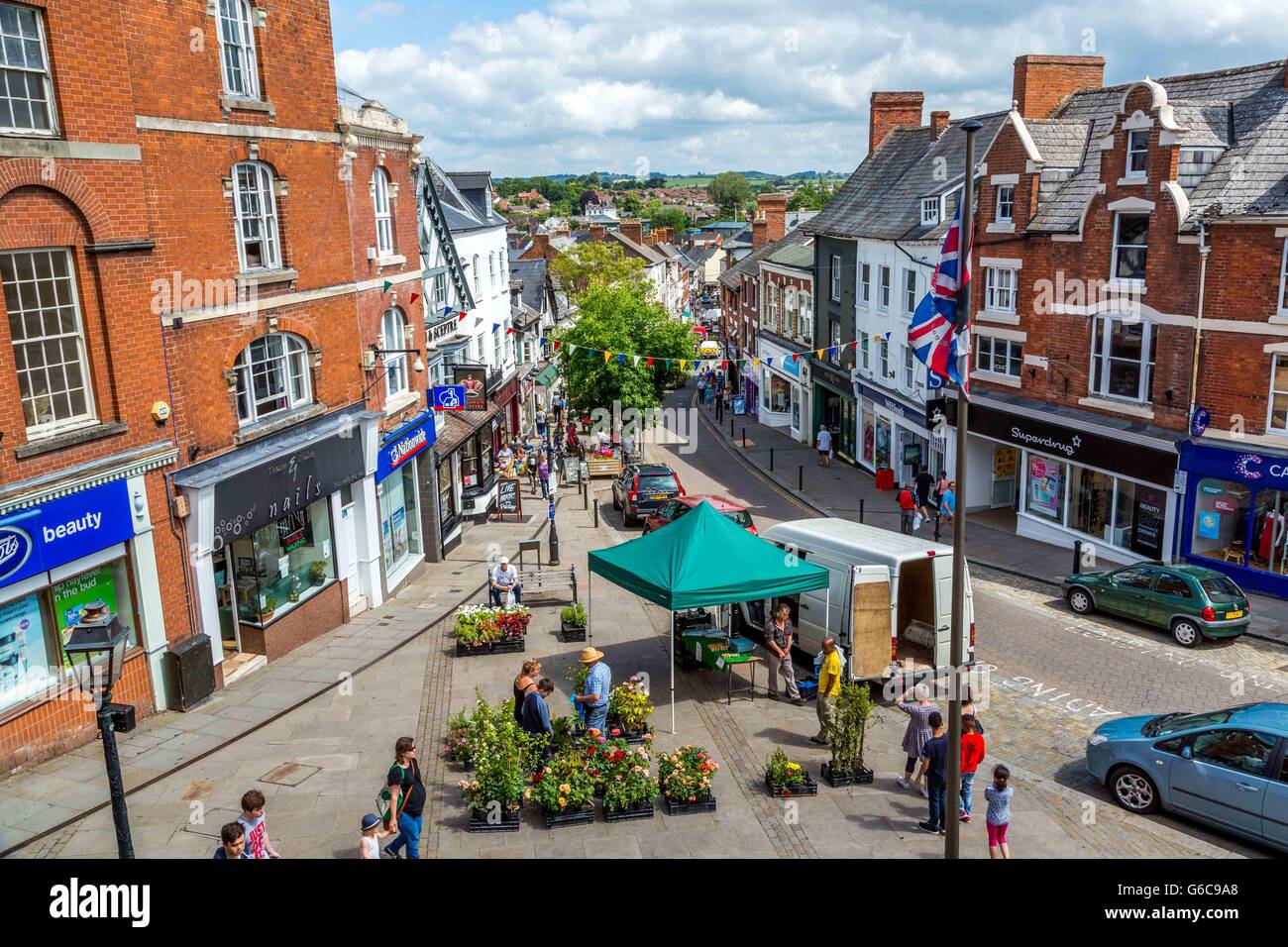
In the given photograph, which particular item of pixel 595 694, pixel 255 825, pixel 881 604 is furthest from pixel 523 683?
pixel 881 604

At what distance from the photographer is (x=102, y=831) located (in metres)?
11.9

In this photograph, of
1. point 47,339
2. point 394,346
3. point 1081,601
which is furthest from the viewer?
point 394,346

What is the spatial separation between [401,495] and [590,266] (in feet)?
133

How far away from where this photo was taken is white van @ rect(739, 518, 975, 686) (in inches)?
623

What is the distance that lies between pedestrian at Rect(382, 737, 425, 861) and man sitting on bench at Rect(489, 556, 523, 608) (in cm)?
966

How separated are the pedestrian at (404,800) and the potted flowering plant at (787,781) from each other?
15.0 ft

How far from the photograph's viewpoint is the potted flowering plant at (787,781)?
1280 cm

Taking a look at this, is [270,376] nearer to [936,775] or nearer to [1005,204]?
[936,775]

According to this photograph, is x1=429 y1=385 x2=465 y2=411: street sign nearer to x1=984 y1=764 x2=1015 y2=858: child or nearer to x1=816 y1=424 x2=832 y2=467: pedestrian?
x1=984 y1=764 x2=1015 y2=858: child

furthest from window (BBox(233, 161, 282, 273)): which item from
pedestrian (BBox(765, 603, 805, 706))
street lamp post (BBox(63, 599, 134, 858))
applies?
pedestrian (BBox(765, 603, 805, 706))

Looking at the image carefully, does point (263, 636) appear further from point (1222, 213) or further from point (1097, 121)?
point (1097, 121)

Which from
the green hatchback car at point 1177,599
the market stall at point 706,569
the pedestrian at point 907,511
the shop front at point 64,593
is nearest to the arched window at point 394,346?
the shop front at point 64,593

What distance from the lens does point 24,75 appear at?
1296cm

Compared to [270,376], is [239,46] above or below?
above
